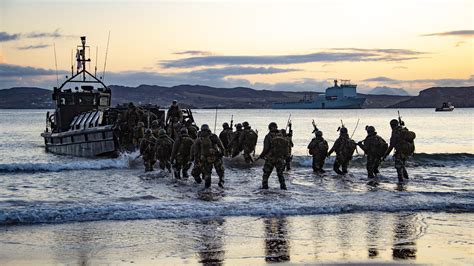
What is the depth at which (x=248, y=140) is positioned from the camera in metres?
23.7

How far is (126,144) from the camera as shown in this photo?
26.3 m

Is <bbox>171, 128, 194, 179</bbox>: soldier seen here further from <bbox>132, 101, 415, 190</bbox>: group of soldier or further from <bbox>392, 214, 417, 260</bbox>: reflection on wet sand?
<bbox>392, 214, 417, 260</bbox>: reflection on wet sand

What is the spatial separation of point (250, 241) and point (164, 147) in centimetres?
1028

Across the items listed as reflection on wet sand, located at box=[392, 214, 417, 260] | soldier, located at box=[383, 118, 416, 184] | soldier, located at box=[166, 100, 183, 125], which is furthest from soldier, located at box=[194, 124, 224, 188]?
soldier, located at box=[166, 100, 183, 125]

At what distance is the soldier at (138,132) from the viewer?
24.9 m

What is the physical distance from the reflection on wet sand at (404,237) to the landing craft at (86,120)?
15.1m

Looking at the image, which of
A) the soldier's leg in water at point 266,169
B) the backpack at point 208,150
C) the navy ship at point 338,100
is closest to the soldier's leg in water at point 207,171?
the backpack at point 208,150

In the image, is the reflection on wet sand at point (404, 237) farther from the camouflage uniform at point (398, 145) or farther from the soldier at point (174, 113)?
the soldier at point (174, 113)

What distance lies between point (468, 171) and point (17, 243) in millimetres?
19362

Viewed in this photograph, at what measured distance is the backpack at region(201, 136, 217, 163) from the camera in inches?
640

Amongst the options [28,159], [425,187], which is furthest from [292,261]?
[28,159]

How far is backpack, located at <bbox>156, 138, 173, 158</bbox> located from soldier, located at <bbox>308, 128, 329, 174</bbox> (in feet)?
16.3

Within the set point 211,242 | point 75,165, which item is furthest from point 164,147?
point 211,242

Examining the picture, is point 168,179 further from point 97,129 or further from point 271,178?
point 97,129
